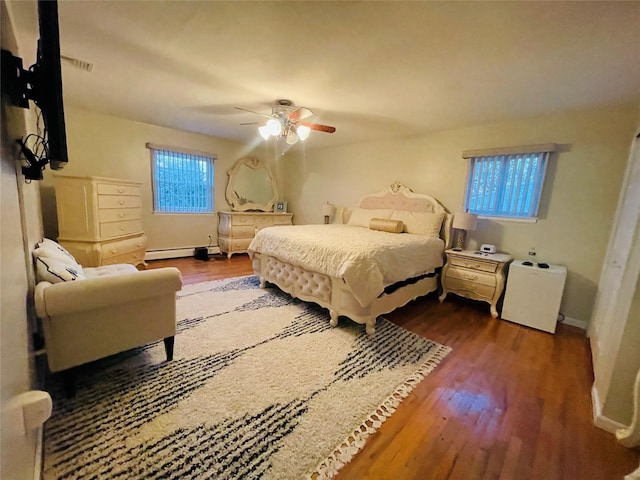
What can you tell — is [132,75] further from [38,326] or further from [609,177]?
[609,177]

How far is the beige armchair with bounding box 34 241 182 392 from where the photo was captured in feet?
4.50

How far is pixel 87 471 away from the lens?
1.13m

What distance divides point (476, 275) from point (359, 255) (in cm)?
170

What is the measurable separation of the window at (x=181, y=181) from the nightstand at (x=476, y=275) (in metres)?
4.42

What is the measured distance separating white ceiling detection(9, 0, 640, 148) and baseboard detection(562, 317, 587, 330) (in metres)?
2.19

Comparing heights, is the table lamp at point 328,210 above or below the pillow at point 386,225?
above

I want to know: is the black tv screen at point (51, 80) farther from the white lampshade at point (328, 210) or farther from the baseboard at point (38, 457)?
the white lampshade at point (328, 210)

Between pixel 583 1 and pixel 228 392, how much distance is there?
2.89 metres

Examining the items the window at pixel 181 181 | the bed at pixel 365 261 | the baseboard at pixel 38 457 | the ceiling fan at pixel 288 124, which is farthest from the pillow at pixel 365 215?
the baseboard at pixel 38 457

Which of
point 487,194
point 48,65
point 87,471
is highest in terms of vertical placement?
point 48,65

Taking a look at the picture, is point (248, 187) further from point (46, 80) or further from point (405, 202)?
point (46, 80)

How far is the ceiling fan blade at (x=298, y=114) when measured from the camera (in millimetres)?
2668

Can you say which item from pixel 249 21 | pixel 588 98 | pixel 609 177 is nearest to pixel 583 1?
pixel 588 98

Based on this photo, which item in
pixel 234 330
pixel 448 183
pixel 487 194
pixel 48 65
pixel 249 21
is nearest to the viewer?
pixel 48 65
